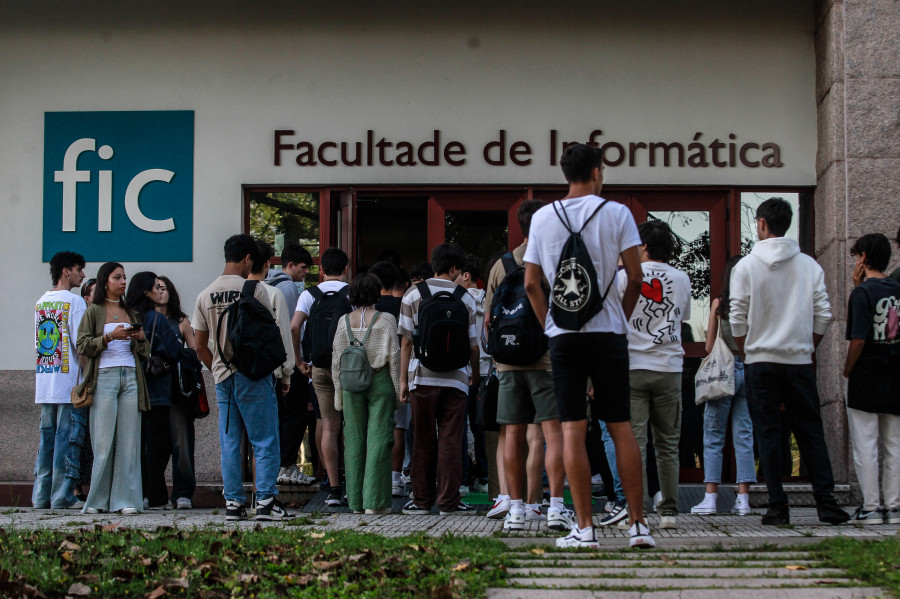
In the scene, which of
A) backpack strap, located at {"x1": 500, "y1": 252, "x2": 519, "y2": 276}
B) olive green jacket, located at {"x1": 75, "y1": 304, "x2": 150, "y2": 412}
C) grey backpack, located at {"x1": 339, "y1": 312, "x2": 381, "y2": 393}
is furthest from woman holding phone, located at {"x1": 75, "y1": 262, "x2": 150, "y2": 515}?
backpack strap, located at {"x1": 500, "y1": 252, "x2": 519, "y2": 276}

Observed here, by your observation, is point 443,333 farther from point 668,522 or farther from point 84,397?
point 84,397

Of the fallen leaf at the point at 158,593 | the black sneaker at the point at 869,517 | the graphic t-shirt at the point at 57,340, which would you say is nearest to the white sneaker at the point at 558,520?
the black sneaker at the point at 869,517

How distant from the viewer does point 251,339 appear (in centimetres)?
800

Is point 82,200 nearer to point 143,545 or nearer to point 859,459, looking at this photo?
point 143,545

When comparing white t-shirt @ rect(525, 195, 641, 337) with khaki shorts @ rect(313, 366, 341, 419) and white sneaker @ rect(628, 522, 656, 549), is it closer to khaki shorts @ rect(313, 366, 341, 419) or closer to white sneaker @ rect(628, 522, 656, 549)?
white sneaker @ rect(628, 522, 656, 549)

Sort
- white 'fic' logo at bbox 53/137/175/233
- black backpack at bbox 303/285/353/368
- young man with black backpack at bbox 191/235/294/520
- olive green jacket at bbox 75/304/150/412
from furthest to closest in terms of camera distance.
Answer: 1. white 'fic' logo at bbox 53/137/175/233
2. black backpack at bbox 303/285/353/368
3. olive green jacket at bbox 75/304/150/412
4. young man with black backpack at bbox 191/235/294/520

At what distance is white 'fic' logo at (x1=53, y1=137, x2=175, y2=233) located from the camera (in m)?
10.9

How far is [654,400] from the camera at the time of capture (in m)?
7.29

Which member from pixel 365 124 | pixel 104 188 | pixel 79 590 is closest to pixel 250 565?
pixel 79 590

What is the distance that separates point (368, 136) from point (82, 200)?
2.79 metres

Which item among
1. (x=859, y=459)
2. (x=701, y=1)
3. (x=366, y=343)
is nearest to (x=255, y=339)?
(x=366, y=343)

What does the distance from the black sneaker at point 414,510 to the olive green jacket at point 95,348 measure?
2209 millimetres

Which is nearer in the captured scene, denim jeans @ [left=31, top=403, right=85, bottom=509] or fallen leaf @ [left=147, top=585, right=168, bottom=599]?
fallen leaf @ [left=147, top=585, right=168, bottom=599]

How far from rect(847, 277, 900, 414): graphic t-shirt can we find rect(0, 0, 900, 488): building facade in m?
3.17
